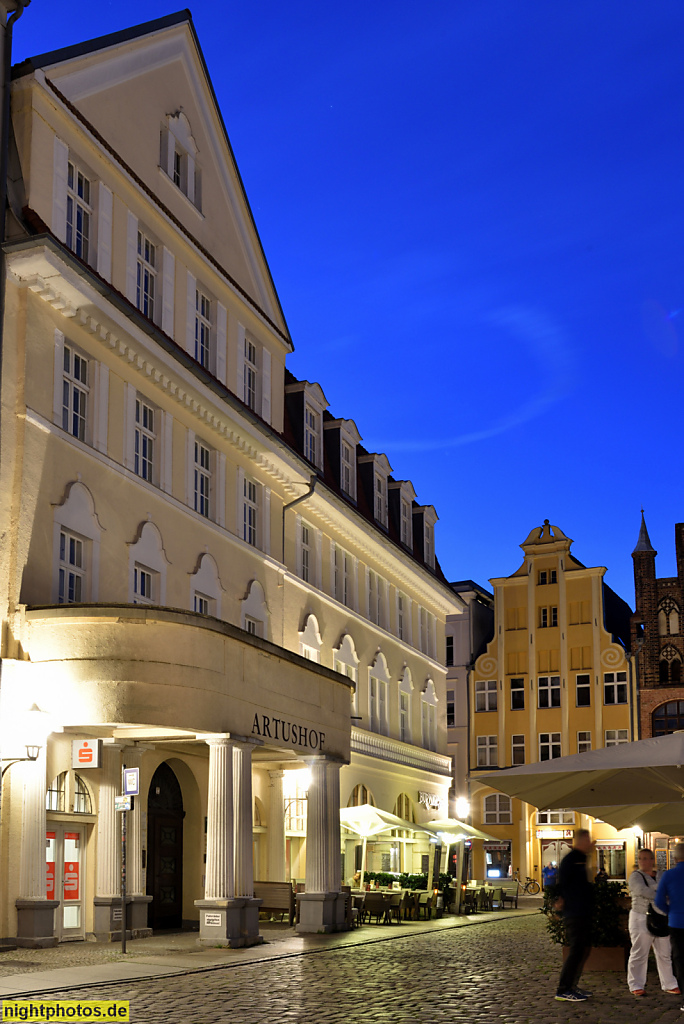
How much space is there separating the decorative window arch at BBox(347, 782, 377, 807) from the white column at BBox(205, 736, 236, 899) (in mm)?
13283

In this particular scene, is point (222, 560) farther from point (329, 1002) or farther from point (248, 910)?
point (329, 1002)

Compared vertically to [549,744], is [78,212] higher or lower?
higher

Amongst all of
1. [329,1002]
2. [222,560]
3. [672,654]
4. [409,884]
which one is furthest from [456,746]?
[329,1002]

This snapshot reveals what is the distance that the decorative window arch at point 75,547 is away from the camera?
20.8 metres

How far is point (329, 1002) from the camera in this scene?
1373cm

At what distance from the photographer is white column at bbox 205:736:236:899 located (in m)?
21.0

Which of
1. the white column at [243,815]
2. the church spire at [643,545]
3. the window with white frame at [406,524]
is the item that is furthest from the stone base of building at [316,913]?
the church spire at [643,545]

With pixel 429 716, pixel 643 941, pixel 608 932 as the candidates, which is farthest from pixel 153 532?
pixel 429 716

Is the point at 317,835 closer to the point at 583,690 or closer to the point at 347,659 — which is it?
the point at 347,659

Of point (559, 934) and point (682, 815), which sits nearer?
point (559, 934)

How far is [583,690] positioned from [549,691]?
174 cm

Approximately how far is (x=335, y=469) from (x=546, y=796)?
20181 mm

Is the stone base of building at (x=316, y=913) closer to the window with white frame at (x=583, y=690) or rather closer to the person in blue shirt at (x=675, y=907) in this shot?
the person in blue shirt at (x=675, y=907)

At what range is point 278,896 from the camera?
27453mm
